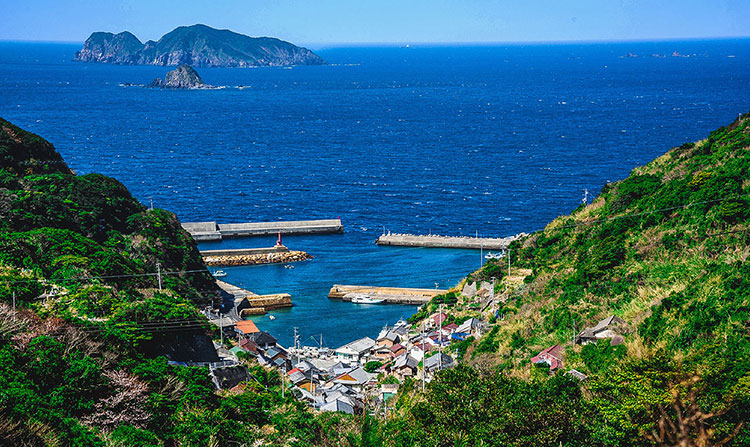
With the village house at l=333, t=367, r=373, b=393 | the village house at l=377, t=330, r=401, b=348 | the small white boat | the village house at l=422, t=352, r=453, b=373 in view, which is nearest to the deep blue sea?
the small white boat

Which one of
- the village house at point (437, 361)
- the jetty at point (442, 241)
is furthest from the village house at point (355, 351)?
the jetty at point (442, 241)

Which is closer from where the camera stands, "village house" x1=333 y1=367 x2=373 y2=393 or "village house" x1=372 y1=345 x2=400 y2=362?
"village house" x1=333 y1=367 x2=373 y2=393

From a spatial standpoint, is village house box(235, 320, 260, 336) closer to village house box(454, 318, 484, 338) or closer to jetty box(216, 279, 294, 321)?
jetty box(216, 279, 294, 321)

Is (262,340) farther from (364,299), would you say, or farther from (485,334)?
(485,334)

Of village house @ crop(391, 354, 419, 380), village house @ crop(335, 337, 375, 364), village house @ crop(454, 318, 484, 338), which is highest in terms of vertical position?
village house @ crop(454, 318, 484, 338)

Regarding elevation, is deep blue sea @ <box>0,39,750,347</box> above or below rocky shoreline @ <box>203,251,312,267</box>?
above

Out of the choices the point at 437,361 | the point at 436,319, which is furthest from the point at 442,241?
the point at 437,361
